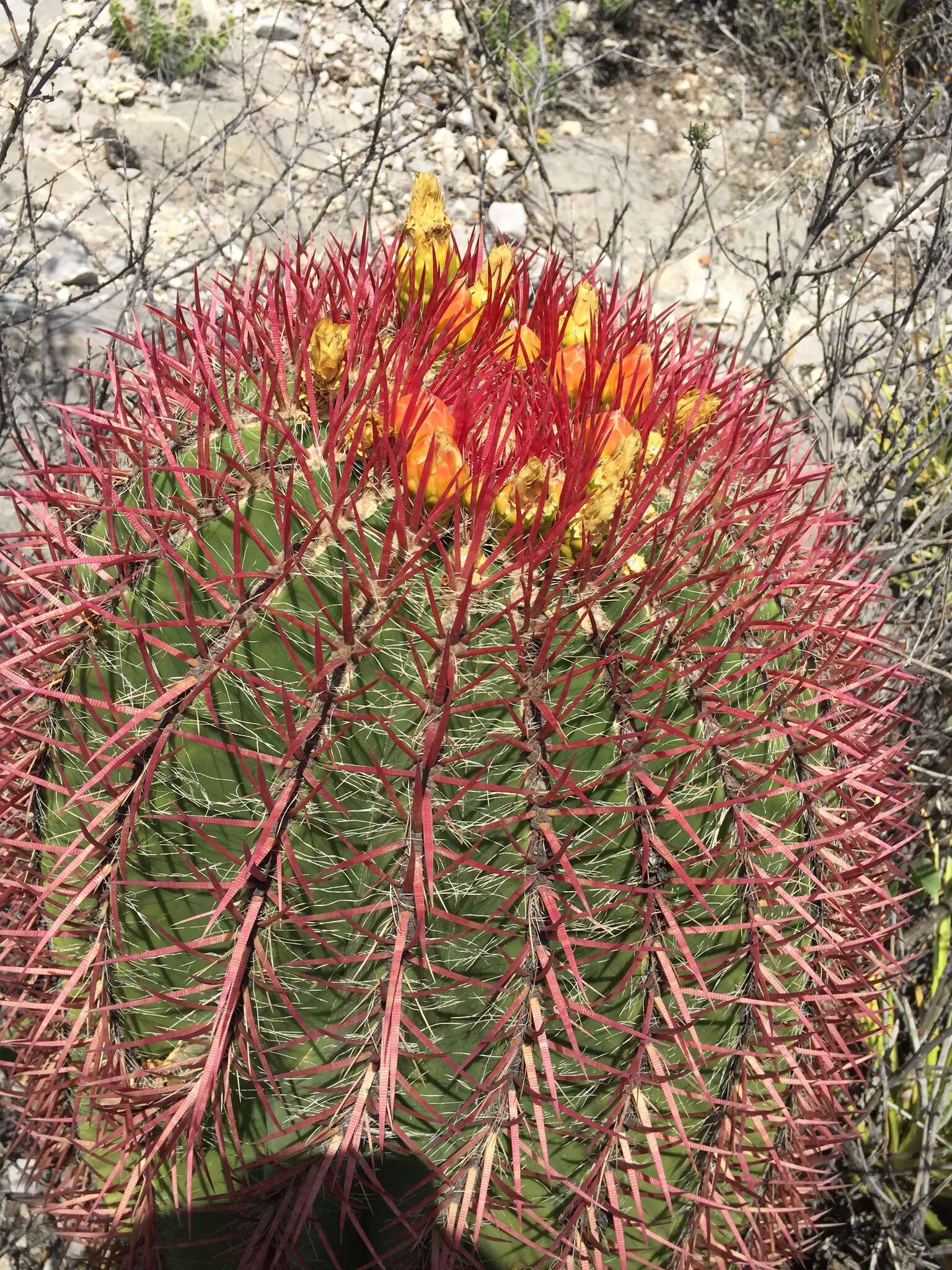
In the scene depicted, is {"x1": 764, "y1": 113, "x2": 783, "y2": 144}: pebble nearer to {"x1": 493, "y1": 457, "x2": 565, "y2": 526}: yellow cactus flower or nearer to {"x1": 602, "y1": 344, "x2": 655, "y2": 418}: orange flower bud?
{"x1": 602, "y1": 344, "x2": 655, "y2": 418}: orange flower bud

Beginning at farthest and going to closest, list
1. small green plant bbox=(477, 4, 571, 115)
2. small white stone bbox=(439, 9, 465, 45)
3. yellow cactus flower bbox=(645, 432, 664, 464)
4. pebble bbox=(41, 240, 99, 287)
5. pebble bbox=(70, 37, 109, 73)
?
small white stone bbox=(439, 9, 465, 45), pebble bbox=(70, 37, 109, 73), pebble bbox=(41, 240, 99, 287), small green plant bbox=(477, 4, 571, 115), yellow cactus flower bbox=(645, 432, 664, 464)

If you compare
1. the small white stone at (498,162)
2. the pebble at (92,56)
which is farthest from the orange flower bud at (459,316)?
the pebble at (92,56)

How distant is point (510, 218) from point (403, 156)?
0.79 meters

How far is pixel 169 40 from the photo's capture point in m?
5.41

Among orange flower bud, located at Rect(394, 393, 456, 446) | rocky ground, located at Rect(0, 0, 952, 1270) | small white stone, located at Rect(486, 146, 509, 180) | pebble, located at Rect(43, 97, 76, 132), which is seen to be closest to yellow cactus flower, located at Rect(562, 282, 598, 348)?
orange flower bud, located at Rect(394, 393, 456, 446)

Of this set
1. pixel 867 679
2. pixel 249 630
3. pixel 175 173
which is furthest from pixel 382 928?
pixel 175 173

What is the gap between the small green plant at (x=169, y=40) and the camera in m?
5.38

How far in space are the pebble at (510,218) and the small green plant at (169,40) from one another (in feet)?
5.71

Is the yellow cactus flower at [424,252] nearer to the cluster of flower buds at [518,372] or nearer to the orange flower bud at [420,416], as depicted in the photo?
the cluster of flower buds at [518,372]

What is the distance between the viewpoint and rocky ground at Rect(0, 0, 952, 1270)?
4.38m

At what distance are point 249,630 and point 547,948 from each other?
515 millimetres

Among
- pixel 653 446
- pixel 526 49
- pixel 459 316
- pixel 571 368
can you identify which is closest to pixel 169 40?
pixel 526 49

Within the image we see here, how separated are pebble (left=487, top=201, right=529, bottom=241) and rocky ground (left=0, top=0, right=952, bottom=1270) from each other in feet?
0.04

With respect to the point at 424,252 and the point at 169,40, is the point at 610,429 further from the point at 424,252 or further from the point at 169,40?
the point at 169,40
